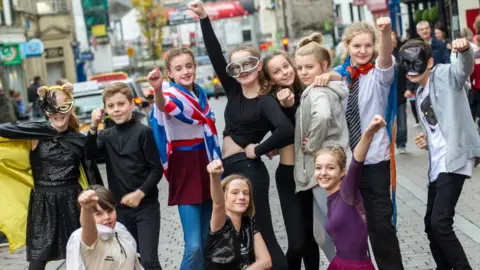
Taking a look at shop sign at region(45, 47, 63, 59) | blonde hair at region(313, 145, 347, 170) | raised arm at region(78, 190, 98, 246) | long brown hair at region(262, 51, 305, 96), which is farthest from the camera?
shop sign at region(45, 47, 63, 59)

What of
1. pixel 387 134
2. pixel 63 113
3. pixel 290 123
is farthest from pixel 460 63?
pixel 63 113

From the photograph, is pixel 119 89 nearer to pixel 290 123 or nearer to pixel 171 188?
pixel 171 188

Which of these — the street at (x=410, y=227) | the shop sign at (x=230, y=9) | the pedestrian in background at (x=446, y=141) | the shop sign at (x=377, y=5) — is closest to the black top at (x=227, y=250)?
the pedestrian in background at (x=446, y=141)

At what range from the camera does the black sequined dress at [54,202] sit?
7586mm

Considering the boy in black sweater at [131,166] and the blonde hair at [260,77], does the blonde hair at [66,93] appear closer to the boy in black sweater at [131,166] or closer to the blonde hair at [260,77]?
the boy in black sweater at [131,166]

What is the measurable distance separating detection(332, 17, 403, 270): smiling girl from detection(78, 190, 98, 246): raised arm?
194 cm

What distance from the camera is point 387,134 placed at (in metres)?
7.12

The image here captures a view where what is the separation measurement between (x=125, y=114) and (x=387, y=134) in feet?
5.86

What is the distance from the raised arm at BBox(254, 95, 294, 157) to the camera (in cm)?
685

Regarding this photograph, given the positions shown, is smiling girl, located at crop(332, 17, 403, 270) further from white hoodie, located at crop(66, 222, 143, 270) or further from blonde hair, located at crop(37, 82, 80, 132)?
blonde hair, located at crop(37, 82, 80, 132)

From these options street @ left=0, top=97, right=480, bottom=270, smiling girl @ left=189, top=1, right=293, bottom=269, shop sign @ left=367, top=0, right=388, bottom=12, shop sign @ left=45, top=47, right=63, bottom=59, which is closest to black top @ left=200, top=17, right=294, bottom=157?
smiling girl @ left=189, top=1, right=293, bottom=269

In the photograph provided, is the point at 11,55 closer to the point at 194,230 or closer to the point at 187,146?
the point at 187,146

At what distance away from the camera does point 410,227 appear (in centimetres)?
998

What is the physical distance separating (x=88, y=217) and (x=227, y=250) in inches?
42.3
